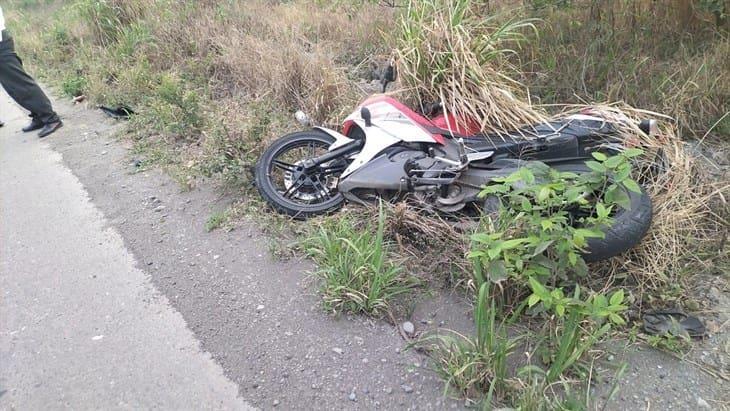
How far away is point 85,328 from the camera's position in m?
2.84

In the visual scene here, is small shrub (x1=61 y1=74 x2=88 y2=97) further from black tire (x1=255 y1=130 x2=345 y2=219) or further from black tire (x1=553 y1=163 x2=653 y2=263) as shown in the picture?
black tire (x1=553 y1=163 x2=653 y2=263)

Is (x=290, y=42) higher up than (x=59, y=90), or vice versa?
(x=290, y=42)

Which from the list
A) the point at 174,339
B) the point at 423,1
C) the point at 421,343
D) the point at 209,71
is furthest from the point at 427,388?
the point at 209,71

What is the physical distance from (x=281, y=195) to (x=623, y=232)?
2133mm

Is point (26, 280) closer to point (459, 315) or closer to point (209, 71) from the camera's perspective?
A: point (459, 315)

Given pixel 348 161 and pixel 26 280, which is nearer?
pixel 26 280

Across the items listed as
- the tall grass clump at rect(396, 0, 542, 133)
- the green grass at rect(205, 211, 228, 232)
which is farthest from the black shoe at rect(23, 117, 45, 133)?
the tall grass clump at rect(396, 0, 542, 133)

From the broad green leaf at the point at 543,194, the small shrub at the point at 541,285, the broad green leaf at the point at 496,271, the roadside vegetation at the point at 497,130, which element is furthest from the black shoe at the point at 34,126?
the broad green leaf at the point at 543,194

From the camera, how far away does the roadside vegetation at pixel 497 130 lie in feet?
7.55

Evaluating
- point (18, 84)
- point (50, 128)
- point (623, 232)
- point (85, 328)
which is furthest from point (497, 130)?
point (18, 84)

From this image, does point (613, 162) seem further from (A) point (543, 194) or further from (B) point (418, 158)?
(B) point (418, 158)

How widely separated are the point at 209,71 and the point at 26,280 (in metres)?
3.79

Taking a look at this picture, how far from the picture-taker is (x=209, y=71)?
256 inches

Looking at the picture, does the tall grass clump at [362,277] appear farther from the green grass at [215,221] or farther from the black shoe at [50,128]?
the black shoe at [50,128]
